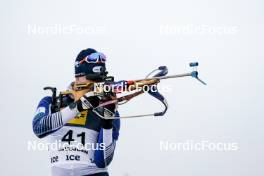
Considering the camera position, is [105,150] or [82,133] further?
[82,133]

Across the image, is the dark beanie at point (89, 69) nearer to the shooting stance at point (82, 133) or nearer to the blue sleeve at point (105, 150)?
the shooting stance at point (82, 133)

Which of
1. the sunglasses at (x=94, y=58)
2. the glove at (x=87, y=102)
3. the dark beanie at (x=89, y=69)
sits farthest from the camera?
the sunglasses at (x=94, y=58)

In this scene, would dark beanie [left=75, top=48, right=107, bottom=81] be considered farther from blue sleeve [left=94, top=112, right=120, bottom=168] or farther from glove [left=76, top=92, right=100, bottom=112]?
blue sleeve [left=94, top=112, right=120, bottom=168]

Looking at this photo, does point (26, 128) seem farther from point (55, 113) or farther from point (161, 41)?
point (55, 113)

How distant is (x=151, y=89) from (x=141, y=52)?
4146 mm

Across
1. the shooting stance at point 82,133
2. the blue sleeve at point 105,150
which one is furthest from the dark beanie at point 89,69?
the blue sleeve at point 105,150

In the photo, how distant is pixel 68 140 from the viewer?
12.0ft

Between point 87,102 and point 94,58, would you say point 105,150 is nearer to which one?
point 87,102

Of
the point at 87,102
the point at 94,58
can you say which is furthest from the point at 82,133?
the point at 94,58

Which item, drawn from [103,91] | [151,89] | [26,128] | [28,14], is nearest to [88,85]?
→ [103,91]

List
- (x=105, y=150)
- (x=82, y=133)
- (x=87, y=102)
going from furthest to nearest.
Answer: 1. (x=82, y=133)
2. (x=105, y=150)
3. (x=87, y=102)

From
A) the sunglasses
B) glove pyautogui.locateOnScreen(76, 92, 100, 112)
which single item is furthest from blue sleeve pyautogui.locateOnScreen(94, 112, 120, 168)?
the sunglasses

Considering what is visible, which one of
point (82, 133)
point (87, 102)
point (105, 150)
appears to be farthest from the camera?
point (82, 133)

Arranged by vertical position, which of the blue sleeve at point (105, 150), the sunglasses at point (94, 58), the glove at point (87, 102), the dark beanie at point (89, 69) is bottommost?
the blue sleeve at point (105, 150)
